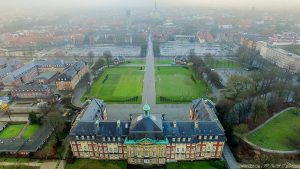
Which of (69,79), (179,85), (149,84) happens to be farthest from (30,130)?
(179,85)

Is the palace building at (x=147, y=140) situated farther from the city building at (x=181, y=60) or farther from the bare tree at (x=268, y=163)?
the city building at (x=181, y=60)

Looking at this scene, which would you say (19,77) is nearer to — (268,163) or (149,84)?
(149,84)

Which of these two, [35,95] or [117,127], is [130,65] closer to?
[35,95]

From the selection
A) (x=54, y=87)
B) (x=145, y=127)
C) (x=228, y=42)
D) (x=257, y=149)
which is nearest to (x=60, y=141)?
(x=145, y=127)

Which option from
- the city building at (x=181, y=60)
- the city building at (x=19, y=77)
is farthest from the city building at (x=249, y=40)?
the city building at (x=19, y=77)

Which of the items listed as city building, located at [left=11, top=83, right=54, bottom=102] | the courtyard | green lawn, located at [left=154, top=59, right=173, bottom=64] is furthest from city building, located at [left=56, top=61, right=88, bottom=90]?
green lawn, located at [left=154, top=59, right=173, bottom=64]
